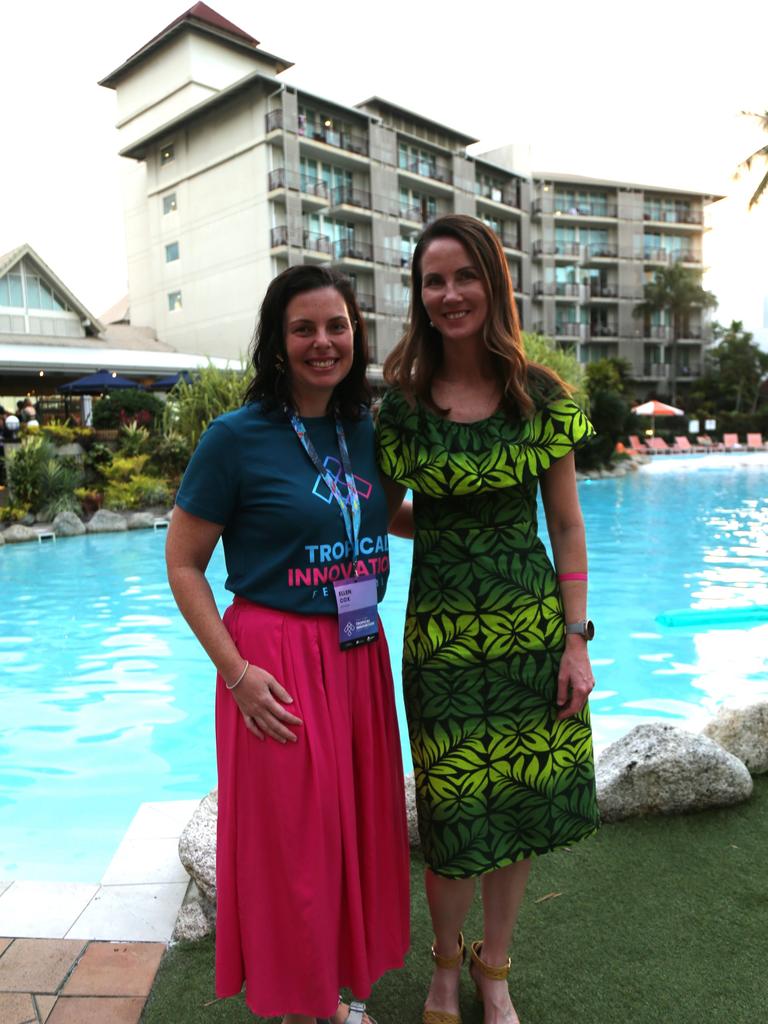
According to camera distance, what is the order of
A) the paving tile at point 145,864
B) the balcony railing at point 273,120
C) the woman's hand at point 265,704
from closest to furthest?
the woman's hand at point 265,704 < the paving tile at point 145,864 < the balcony railing at point 273,120

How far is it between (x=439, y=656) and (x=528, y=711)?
0.79 ft

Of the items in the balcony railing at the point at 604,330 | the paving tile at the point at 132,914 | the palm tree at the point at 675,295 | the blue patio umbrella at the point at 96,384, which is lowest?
the paving tile at the point at 132,914

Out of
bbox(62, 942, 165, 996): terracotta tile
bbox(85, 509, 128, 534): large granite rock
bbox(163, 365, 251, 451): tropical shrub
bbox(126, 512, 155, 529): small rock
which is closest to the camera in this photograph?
bbox(62, 942, 165, 996): terracotta tile

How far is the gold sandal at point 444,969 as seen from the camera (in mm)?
1880

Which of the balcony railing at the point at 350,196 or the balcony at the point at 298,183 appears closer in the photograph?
the balcony at the point at 298,183

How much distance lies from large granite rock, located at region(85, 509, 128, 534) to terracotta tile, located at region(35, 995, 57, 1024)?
12.5 m

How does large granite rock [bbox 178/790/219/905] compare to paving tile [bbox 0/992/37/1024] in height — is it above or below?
above

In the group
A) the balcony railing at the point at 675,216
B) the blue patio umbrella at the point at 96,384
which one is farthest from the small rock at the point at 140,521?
the balcony railing at the point at 675,216

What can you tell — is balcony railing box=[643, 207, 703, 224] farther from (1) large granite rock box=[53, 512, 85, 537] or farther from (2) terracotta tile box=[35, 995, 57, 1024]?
(2) terracotta tile box=[35, 995, 57, 1024]

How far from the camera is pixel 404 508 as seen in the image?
6.73ft

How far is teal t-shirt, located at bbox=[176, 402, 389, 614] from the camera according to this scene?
1608mm

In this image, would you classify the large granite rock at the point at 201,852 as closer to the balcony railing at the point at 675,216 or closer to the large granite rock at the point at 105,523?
the large granite rock at the point at 105,523

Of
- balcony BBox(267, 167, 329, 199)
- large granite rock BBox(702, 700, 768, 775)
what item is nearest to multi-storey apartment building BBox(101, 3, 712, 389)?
balcony BBox(267, 167, 329, 199)

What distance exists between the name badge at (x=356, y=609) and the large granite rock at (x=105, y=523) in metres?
13.0
